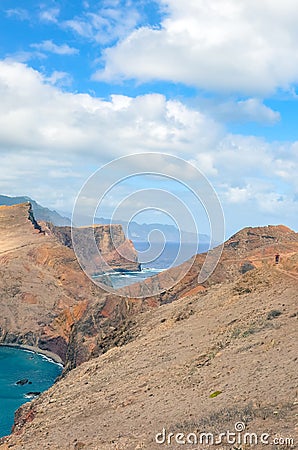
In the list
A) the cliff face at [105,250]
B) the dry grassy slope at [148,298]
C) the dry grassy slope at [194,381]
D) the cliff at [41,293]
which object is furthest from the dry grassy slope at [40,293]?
the dry grassy slope at [194,381]

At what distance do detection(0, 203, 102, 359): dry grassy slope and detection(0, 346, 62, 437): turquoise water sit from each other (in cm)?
510

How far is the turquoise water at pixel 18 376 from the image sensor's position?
6898 cm

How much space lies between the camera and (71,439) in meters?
22.3

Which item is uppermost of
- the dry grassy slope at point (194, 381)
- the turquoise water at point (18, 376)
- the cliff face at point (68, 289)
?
the cliff face at point (68, 289)

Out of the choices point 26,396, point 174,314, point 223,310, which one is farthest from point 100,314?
point 223,310

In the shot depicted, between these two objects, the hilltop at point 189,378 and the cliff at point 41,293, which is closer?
the hilltop at point 189,378

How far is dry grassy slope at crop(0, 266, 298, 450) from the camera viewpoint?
60.7 feet

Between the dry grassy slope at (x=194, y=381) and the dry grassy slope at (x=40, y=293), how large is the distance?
240 feet

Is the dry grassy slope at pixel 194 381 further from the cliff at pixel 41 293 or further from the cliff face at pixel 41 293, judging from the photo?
the cliff at pixel 41 293

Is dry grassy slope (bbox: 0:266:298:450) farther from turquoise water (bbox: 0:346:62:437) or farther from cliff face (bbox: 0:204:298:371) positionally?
cliff face (bbox: 0:204:298:371)

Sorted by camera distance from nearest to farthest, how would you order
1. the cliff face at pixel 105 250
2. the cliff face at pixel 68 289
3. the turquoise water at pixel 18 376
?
the turquoise water at pixel 18 376
the cliff face at pixel 68 289
the cliff face at pixel 105 250

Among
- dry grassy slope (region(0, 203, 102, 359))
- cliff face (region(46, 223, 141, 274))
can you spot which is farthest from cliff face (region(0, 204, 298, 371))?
cliff face (region(46, 223, 141, 274))

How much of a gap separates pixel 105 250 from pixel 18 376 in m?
99.5

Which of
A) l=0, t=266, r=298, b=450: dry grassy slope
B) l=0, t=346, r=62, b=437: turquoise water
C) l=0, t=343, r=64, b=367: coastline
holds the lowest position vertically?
l=0, t=266, r=298, b=450: dry grassy slope
